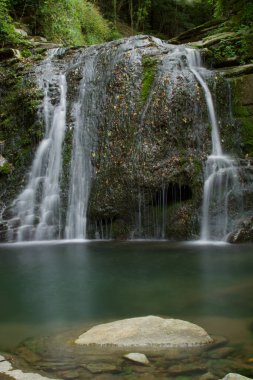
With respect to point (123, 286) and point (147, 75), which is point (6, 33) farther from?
point (123, 286)

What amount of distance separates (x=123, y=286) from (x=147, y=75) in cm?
680

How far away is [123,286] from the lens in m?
6.21

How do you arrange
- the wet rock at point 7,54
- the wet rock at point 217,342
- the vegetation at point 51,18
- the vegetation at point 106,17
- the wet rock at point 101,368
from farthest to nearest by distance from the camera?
1. the vegetation at point 51,18
2. the wet rock at point 7,54
3. the vegetation at point 106,17
4. the wet rock at point 217,342
5. the wet rock at point 101,368

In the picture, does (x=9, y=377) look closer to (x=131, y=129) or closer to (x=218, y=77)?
(x=131, y=129)

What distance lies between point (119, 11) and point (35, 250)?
2365 centimetres

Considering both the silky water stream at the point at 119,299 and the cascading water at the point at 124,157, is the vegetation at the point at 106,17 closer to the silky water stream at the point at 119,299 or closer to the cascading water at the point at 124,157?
the cascading water at the point at 124,157

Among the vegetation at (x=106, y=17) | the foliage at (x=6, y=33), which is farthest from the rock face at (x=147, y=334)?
the foliage at (x=6, y=33)

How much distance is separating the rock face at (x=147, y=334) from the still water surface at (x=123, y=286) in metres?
0.37

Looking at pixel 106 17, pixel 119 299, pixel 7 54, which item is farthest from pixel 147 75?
pixel 106 17

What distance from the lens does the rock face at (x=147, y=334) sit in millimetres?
3764

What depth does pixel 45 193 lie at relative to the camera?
10.8 metres

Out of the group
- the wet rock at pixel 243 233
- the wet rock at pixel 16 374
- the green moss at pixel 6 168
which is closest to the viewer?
the wet rock at pixel 16 374

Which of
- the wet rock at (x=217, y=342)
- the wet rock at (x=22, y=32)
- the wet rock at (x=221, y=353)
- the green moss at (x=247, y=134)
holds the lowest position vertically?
the wet rock at (x=221, y=353)

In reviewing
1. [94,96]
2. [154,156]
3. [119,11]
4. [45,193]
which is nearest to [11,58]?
[94,96]
